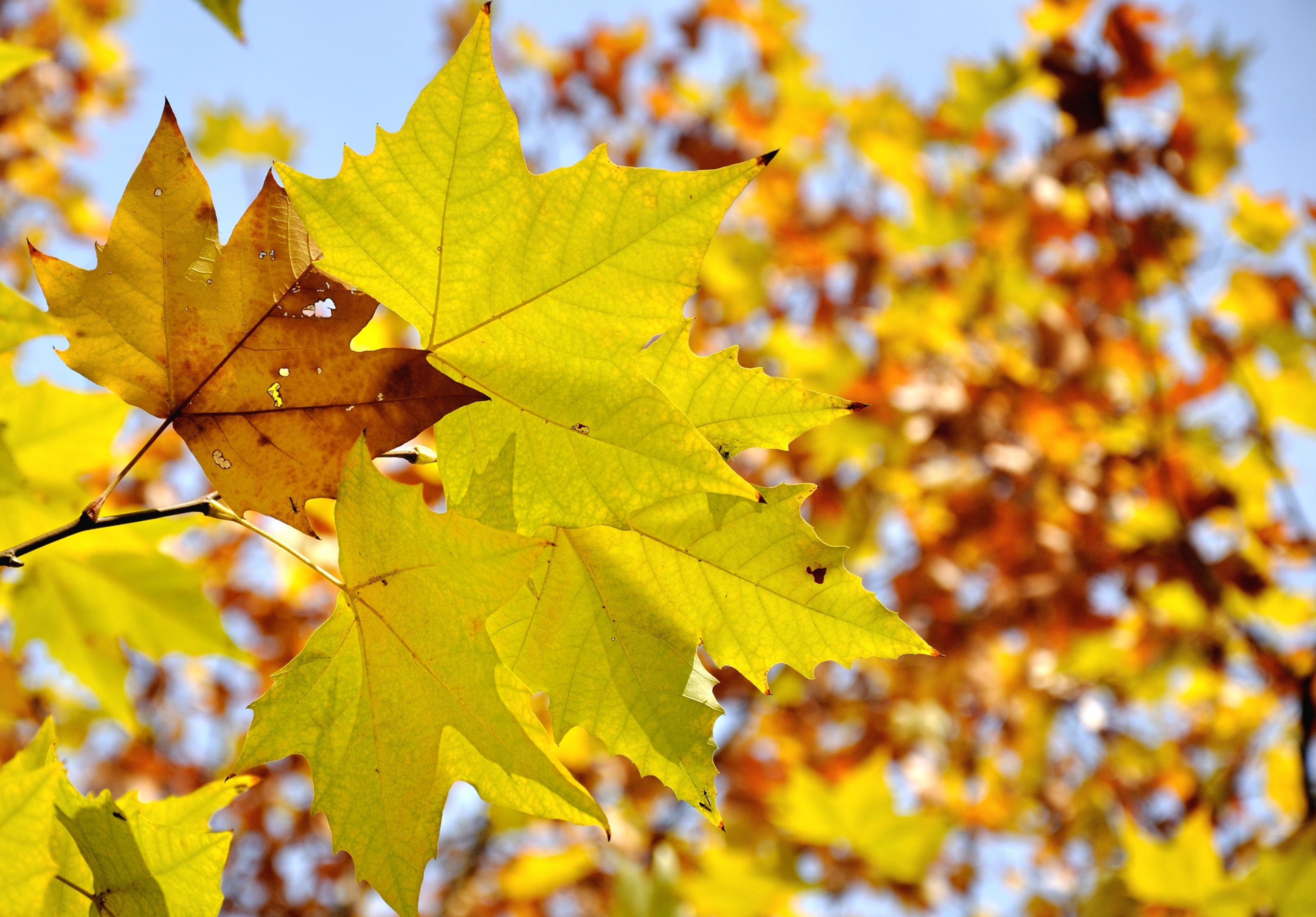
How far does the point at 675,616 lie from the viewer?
0.65 meters

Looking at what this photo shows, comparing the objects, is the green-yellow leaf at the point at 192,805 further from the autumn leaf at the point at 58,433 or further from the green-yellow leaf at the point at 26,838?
the autumn leaf at the point at 58,433

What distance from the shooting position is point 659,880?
6.45ft

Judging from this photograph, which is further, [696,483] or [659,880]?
[659,880]

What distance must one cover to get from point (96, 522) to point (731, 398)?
42 cm

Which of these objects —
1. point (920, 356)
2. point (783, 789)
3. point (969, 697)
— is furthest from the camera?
point (969, 697)

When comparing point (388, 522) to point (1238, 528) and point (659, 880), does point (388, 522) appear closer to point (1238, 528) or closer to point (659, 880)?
point (659, 880)

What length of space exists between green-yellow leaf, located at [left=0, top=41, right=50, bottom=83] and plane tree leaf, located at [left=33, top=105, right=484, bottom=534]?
29 centimetres

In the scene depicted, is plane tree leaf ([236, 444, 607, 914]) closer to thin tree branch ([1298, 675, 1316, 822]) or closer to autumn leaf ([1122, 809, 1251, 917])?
autumn leaf ([1122, 809, 1251, 917])

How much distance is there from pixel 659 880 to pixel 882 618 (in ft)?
5.19

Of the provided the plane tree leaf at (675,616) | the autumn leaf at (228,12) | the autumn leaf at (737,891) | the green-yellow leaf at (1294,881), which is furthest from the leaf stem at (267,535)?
the autumn leaf at (737,891)

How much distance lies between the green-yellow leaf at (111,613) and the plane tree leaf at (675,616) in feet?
1.87

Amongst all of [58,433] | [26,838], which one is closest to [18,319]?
[26,838]

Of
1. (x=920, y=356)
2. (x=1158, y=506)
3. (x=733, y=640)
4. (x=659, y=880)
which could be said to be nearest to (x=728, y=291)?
(x=920, y=356)

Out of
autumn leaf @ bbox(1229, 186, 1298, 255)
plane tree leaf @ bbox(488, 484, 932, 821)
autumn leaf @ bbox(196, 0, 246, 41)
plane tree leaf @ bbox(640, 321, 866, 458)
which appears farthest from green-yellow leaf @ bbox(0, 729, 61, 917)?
autumn leaf @ bbox(1229, 186, 1298, 255)
